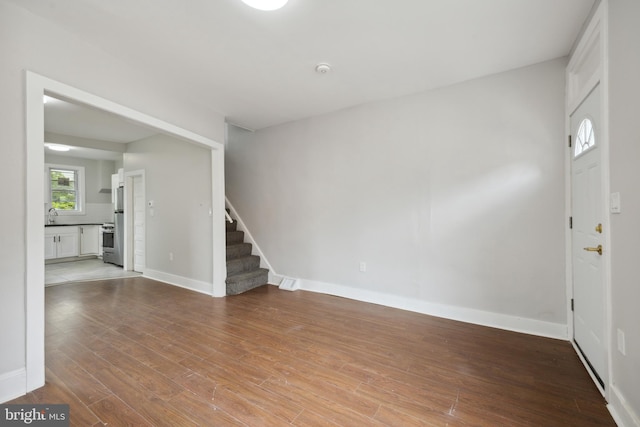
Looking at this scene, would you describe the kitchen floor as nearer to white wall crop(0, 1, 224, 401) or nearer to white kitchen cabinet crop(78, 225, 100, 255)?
white kitchen cabinet crop(78, 225, 100, 255)

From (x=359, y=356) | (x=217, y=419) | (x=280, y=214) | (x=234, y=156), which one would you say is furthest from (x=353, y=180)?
(x=217, y=419)

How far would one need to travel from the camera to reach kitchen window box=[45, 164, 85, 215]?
643cm

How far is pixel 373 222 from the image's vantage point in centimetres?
348

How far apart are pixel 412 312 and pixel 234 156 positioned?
4064mm

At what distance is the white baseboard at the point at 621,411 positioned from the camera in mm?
1342

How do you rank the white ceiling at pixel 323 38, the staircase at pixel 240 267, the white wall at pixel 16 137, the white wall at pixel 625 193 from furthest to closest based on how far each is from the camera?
the staircase at pixel 240 267, the white ceiling at pixel 323 38, the white wall at pixel 16 137, the white wall at pixel 625 193

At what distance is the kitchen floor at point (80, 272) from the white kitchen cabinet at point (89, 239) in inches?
18.4

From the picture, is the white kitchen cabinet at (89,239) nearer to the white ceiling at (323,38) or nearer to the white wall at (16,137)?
the white ceiling at (323,38)

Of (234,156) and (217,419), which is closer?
(217,419)

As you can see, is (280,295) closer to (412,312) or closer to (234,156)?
(412,312)

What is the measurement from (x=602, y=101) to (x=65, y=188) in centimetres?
987

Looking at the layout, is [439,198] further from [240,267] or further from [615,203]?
[240,267]

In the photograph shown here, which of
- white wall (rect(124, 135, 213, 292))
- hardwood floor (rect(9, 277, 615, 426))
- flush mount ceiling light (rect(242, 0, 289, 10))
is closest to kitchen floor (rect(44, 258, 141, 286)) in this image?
white wall (rect(124, 135, 213, 292))

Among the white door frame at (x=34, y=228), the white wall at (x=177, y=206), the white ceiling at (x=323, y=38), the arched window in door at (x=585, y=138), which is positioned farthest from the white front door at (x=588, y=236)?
the white wall at (x=177, y=206)
